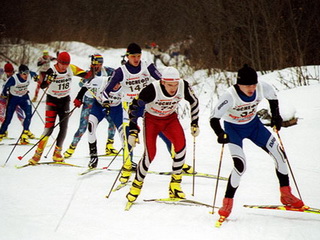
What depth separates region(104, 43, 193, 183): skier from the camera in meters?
6.39

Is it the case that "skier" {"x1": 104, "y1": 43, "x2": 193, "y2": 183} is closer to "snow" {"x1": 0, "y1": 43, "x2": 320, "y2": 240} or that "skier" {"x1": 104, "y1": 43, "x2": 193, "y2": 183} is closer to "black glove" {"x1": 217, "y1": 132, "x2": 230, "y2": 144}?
"snow" {"x1": 0, "y1": 43, "x2": 320, "y2": 240}

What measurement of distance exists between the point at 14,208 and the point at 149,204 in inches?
69.8

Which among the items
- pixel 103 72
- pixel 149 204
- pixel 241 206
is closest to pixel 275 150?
pixel 241 206

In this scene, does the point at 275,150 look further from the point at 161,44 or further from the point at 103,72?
the point at 161,44

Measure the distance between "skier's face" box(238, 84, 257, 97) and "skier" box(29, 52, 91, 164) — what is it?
4.19 meters

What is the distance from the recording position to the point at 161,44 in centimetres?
2731

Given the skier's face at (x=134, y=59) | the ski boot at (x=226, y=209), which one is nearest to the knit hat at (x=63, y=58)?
the skier's face at (x=134, y=59)

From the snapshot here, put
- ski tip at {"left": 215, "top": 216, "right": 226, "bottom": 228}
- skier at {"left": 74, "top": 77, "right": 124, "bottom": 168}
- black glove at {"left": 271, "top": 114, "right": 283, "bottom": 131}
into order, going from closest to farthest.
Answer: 1. ski tip at {"left": 215, "top": 216, "right": 226, "bottom": 228}
2. black glove at {"left": 271, "top": 114, "right": 283, "bottom": 131}
3. skier at {"left": 74, "top": 77, "right": 124, "bottom": 168}

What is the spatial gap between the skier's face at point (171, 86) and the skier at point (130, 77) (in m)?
1.43

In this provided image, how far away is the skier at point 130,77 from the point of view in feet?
21.0

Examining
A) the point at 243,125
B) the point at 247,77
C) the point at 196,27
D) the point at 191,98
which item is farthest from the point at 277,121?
the point at 196,27

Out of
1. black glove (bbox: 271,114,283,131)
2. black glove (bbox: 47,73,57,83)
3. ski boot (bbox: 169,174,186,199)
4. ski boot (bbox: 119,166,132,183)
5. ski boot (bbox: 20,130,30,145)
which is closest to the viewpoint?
black glove (bbox: 271,114,283,131)

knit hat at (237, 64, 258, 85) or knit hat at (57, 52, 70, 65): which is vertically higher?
knit hat at (57, 52, 70, 65)

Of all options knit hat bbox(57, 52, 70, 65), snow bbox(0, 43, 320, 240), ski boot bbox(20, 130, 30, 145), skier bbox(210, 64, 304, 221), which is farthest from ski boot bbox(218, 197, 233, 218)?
ski boot bbox(20, 130, 30, 145)
